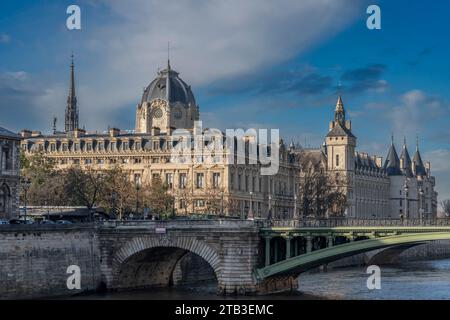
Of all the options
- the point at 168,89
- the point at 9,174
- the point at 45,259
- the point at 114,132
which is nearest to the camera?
the point at 45,259

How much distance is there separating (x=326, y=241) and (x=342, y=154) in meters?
112

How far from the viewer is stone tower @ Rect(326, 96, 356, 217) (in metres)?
186

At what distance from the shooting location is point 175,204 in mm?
128500

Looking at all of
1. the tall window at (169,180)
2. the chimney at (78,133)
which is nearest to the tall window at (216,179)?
the tall window at (169,180)

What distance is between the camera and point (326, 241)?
248 feet

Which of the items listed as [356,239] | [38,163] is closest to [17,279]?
[356,239]

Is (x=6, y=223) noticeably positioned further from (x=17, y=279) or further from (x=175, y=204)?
(x=175, y=204)

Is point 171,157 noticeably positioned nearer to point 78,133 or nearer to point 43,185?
point 78,133

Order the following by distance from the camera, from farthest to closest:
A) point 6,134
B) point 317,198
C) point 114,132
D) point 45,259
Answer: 1. point 114,132
2. point 317,198
3. point 6,134
4. point 45,259

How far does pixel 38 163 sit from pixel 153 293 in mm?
49505

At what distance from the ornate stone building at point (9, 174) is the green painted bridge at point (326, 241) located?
2199 centimetres

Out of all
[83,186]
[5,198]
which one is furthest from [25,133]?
[5,198]

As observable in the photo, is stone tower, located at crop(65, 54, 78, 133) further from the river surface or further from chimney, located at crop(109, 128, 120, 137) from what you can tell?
the river surface

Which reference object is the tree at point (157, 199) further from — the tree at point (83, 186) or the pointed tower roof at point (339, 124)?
the pointed tower roof at point (339, 124)
